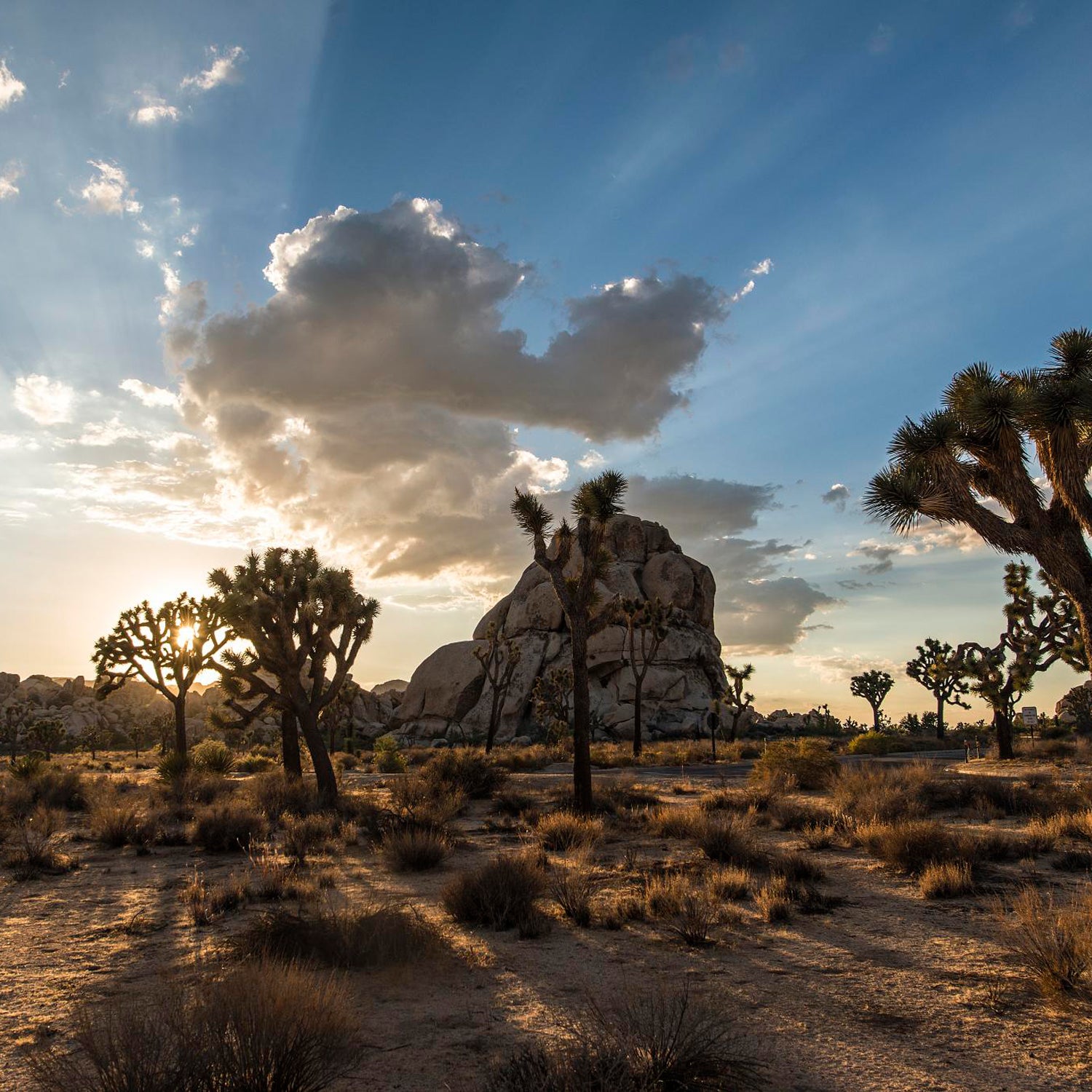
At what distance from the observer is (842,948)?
296 inches

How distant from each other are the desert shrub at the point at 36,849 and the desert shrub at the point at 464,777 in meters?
8.23

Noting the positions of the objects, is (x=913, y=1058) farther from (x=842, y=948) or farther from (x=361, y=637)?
(x=361, y=637)

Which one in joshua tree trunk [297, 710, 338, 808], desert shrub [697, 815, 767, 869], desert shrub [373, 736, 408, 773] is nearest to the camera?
desert shrub [697, 815, 767, 869]

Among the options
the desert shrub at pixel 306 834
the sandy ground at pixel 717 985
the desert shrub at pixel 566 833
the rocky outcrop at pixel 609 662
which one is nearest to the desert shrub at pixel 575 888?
the sandy ground at pixel 717 985

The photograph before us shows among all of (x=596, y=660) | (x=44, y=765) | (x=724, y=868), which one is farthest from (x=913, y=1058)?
(x=596, y=660)

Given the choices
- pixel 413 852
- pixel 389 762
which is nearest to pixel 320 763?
pixel 413 852

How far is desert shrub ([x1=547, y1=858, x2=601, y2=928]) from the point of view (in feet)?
27.9

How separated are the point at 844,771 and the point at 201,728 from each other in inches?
3081

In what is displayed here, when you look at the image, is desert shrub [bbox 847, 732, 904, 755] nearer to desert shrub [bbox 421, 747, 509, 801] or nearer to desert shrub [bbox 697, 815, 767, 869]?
desert shrub [bbox 421, 747, 509, 801]

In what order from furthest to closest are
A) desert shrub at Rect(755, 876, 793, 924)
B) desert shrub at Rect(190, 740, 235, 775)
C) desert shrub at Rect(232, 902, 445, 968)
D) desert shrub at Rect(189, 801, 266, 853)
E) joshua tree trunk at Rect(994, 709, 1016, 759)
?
1. joshua tree trunk at Rect(994, 709, 1016, 759)
2. desert shrub at Rect(190, 740, 235, 775)
3. desert shrub at Rect(189, 801, 266, 853)
4. desert shrub at Rect(755, 876, 793, 924)
5. desert shrub at Rect(232, 902, 445, 968)

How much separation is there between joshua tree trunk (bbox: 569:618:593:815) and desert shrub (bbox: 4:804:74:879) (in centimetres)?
952

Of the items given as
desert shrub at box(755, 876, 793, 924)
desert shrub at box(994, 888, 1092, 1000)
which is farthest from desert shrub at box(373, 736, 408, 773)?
desert shrub at box(994, 888, 1092, 1000)

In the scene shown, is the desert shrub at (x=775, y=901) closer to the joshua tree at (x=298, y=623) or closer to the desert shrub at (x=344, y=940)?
the desert shrub at (x=344, y=940)

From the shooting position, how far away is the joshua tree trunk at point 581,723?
1756cm
